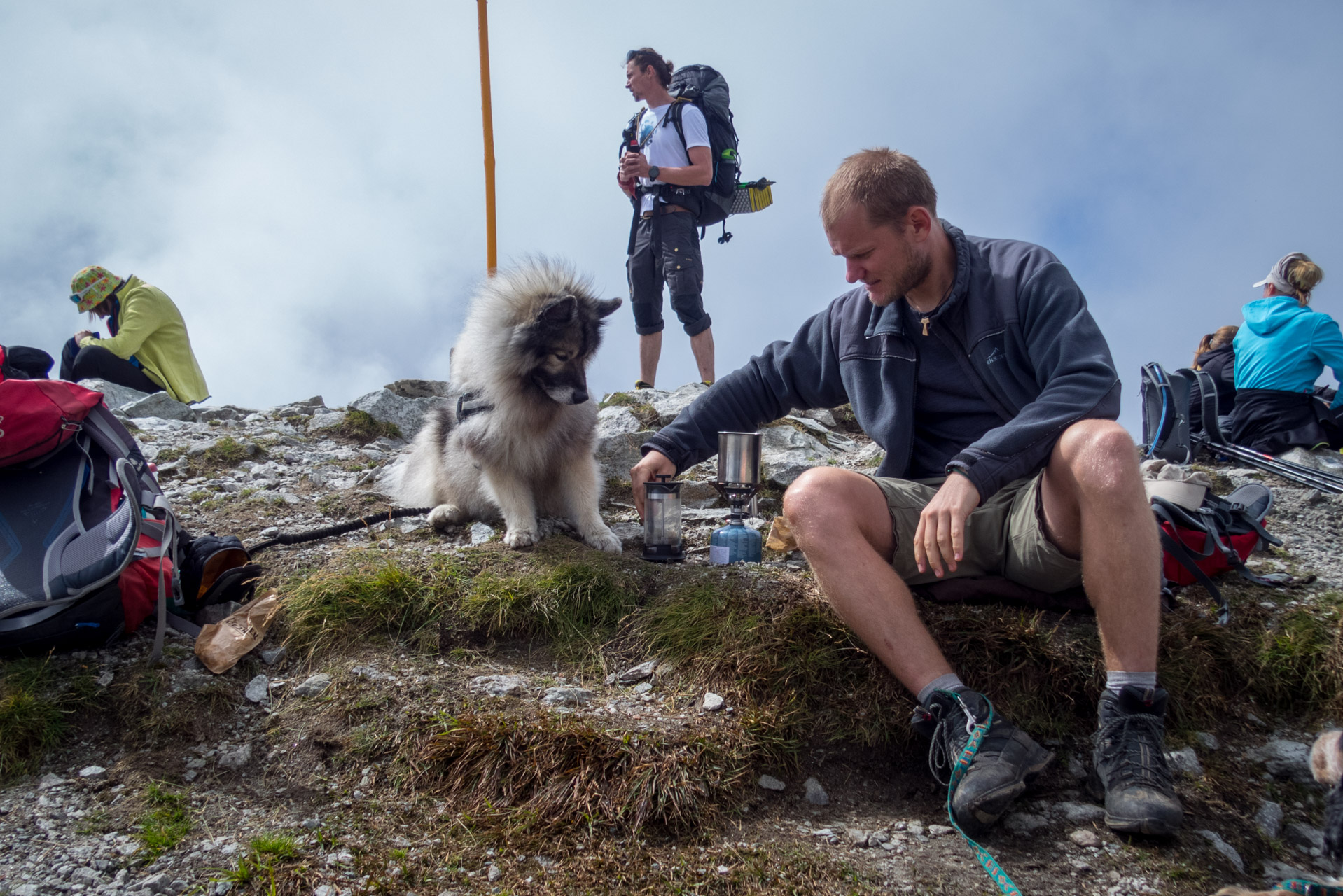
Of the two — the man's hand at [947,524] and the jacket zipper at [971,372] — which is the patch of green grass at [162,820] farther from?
the jacket zipper at [971,372]

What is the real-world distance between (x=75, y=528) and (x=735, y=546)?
2639mm

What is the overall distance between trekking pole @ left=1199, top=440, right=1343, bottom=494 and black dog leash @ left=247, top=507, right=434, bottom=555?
594 cm

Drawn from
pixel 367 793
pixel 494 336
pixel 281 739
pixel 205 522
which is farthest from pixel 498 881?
pixel 205 522

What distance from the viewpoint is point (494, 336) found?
4.22 m

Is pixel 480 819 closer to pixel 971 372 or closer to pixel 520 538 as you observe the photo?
pixel 520 538

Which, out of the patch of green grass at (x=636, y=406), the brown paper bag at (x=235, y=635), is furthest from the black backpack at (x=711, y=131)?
the brown paper bag at (x=235, y=635)

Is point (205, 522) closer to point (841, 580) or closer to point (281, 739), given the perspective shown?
point (281, 739)

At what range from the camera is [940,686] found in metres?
2.45

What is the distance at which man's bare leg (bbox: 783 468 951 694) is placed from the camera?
2.54m

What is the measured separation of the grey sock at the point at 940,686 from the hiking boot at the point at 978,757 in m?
0.02

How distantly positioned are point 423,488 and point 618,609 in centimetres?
193

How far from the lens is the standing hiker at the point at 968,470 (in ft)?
7.54

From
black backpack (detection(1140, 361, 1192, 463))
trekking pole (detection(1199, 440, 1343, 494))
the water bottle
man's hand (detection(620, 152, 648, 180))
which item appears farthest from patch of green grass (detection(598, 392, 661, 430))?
trekking pole (detection(1199, 440, 1343, 494))

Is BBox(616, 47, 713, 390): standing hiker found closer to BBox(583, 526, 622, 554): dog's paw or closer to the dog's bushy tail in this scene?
the dog's bushy tail
